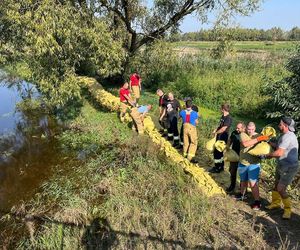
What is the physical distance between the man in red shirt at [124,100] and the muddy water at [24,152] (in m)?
2.83

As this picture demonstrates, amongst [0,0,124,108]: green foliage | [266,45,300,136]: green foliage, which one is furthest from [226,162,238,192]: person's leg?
[0,0,124,108]: green foliage

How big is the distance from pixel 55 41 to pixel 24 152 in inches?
167

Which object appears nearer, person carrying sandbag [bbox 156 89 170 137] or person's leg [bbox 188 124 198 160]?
person's leg [bbox 188 124 198 160]

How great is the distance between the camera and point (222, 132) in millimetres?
9234

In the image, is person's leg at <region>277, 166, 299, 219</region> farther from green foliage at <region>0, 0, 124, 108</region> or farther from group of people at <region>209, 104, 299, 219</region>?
green foliage at <region>0, 0, 124, 108</region>

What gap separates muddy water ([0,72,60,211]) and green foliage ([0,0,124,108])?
6.34ft

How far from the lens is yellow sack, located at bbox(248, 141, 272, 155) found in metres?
7.09

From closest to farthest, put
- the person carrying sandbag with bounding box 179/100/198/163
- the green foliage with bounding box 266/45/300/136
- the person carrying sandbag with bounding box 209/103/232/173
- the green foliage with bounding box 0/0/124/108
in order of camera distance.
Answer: the person carrying sandbag with bounding box 209/103/232/173, the person carrying sandbag with bounding box 179/100/198/163, the green foliage with bounding box 0/0/124/108, the green foliage with bounding box 266/45/300/136

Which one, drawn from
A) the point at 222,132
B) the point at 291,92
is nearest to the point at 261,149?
the point at 222,132

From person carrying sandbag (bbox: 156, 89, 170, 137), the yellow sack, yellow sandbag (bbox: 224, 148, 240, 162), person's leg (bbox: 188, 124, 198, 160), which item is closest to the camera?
the yellow sack

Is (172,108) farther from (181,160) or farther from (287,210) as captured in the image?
(287,210)

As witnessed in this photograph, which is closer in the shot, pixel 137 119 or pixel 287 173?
pixel 287 173

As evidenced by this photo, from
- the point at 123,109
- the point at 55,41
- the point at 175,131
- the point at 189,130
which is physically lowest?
the point at 175,131

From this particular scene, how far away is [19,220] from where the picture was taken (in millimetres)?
8242
